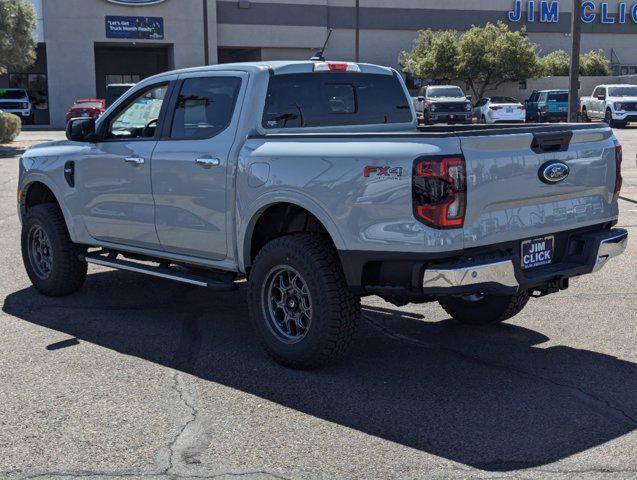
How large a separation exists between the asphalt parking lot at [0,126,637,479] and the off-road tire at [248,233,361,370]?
0.15 m

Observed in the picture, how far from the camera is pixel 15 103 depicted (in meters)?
50.4

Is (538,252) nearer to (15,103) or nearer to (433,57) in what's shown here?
(15,103)

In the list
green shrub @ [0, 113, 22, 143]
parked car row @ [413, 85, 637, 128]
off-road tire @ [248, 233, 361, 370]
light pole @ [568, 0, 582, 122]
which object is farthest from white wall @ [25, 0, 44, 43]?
off-road tire @ [248, 233, 361, 370]

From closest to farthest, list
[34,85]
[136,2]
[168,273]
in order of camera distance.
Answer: [168,273] < [136,2] < [34,85]

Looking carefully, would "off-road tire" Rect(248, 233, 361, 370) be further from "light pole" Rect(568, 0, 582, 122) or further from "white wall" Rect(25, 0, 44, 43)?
"white wall" Rect(25, 0, 44, 43)

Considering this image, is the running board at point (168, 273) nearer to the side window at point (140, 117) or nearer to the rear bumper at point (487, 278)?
the side window at point (140, 117)

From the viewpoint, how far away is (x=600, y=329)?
22.4ft

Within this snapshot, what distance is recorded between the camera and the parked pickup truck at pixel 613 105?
40.8m

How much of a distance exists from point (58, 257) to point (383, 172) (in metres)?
3.90

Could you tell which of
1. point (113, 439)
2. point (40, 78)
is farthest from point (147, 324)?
point (40, 78)

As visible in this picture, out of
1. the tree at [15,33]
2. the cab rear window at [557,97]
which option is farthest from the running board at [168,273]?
the cab rear window at [557,97]

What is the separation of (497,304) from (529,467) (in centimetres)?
263

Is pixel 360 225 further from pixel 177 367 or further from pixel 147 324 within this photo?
pixel 147 324

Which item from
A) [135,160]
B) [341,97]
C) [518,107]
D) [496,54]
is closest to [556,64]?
[496,54]
